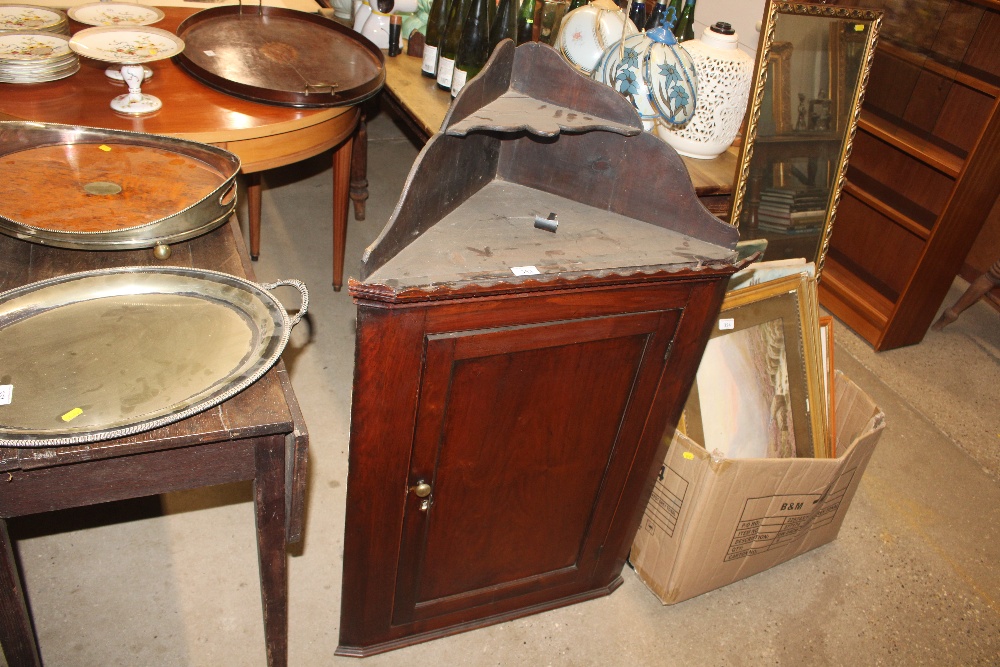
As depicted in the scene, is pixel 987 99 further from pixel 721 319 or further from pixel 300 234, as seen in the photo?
pixel 300 234

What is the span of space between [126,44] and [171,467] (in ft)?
4.58

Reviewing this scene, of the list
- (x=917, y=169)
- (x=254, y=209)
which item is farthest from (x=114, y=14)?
(x=917, y=169)

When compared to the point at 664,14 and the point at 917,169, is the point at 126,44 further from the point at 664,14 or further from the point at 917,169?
the point at 917,169

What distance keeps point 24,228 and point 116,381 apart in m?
0.35

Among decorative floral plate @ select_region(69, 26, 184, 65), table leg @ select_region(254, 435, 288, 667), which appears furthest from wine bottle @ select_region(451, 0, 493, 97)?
table leg @ select_region(254, 435, 288, 667)

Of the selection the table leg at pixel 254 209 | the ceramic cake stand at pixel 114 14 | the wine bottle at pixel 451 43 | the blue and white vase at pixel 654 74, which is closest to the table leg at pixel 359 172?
the table leg at pixel 254 209

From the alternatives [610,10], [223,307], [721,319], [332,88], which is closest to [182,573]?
[223,307]

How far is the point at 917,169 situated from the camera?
311 cm

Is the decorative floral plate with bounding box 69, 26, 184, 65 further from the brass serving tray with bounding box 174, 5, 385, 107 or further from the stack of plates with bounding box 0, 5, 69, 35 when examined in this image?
the stack of plates with bounding box 0, 5, 69, 35

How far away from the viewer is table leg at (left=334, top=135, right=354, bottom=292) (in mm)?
2525

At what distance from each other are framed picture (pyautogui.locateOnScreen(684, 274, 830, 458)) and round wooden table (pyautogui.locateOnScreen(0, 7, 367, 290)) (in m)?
1.17

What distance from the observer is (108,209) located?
→ 1.42m

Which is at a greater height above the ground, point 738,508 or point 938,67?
point 938,67

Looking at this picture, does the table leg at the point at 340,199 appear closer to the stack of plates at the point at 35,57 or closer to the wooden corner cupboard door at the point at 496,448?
the stack of plates at the point at 35,57
